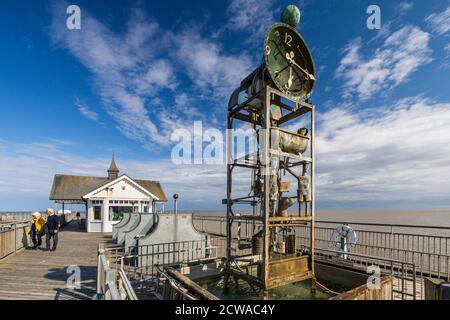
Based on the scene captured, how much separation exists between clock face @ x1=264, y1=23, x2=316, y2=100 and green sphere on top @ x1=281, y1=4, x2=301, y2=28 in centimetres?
42

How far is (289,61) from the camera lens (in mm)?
6875

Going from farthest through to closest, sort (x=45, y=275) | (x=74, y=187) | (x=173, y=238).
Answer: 1. (x=74, y=187)
2. (x=173, y=238)
3. (x=45, y=275)

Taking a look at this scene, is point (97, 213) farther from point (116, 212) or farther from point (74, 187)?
point (74, 187)

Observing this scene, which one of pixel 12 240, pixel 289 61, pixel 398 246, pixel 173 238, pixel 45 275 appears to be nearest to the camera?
pixel 289 61

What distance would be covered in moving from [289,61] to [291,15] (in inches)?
58.2

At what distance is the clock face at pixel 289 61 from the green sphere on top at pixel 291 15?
424 millimetres

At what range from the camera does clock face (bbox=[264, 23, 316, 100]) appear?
646 cm

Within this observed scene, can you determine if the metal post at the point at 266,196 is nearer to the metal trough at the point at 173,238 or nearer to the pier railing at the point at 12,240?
the metal trough at the point at 173,238

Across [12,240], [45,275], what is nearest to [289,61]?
[45,275]

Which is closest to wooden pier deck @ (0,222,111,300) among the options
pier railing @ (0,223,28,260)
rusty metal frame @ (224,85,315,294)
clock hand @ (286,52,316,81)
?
pier railing @ (0,223,28,260)

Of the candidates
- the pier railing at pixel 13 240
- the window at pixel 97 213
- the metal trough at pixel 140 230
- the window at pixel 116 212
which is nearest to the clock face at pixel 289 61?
the metal trough at pixel 140 230

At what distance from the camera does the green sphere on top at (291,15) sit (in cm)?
711
